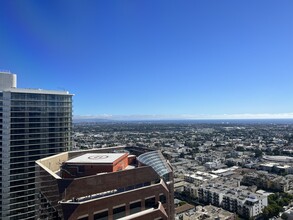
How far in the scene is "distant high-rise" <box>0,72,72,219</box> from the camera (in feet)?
140

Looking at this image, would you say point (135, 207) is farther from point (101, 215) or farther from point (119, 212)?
point (101, 215)

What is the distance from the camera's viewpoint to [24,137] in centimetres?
4503

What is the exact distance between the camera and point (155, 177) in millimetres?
27703

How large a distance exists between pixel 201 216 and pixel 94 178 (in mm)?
43391

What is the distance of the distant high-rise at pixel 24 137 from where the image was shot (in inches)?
1683

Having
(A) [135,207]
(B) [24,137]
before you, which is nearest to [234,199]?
(A) [135,207]

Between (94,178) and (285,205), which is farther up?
(94,178)

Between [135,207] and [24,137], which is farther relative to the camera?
[24,137]

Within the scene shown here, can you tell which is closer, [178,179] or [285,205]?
[285,205]

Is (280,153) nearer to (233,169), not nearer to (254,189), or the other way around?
(233,169)

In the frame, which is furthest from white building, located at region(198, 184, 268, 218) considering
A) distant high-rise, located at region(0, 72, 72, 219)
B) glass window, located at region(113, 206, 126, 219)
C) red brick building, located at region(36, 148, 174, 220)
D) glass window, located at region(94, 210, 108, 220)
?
glass window, located at region(94, 210, 108, 220)

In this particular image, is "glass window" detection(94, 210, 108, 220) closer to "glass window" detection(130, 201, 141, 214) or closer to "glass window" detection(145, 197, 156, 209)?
"glass window" detection(130, 201, 141, 214)

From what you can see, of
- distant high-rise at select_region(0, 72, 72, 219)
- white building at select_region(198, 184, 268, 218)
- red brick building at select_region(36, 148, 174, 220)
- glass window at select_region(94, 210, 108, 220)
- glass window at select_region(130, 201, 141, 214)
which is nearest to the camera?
red brick building at select_region(36, 148, 174, 220)

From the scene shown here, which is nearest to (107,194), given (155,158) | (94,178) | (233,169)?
(94,178)
